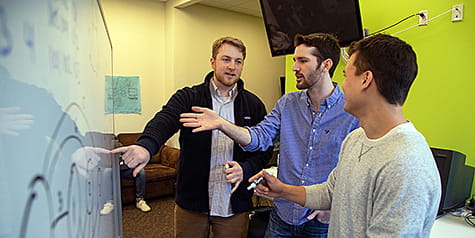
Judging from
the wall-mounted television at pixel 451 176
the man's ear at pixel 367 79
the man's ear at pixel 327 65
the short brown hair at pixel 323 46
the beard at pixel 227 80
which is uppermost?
the short brown hair at pixel 323 46

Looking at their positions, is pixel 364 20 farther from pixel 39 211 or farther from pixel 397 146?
pixel 39 211

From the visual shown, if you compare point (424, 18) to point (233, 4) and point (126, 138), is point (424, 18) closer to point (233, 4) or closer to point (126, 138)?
point (233, 4)

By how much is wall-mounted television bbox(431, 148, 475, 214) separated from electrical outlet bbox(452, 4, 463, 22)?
0.85m

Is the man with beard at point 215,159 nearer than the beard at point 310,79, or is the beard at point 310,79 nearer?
the beard at point 310,79

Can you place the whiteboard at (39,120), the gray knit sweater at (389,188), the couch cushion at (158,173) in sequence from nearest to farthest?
1. the whiteboard at (39,120)
2. the gray knit sweater at (389,188)
3. the couch cushion at (158,173)

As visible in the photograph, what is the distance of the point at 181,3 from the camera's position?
416 cm

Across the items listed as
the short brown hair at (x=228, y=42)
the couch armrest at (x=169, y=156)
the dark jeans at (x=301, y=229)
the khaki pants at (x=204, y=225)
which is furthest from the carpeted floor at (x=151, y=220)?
the short brown hair at (x=228, y=42)

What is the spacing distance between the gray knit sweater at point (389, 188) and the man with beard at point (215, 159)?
0.61m

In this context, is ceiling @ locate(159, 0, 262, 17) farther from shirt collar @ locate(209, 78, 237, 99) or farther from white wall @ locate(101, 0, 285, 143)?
shirt collar @ locate(209, 78, 237, 99)

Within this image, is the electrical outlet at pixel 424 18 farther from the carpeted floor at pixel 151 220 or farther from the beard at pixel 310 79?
the carpeted floor at pixel 151 220

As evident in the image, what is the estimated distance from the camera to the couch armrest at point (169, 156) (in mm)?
4182

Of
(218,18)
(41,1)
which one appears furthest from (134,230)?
(218,18)

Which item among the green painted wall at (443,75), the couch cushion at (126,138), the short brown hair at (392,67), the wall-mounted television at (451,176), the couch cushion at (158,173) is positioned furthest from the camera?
the couch cushion at (126,138)

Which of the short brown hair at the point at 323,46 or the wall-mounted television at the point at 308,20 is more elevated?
the wall-mounted television at the point at 308,20
